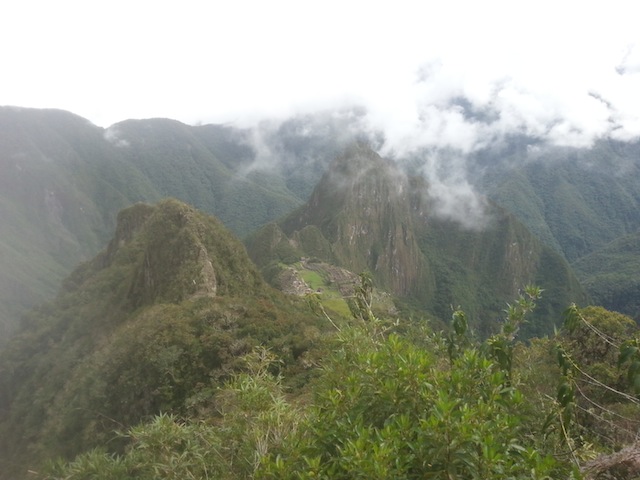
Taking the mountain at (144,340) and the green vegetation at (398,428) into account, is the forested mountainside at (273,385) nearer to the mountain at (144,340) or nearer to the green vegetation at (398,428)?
the green vegetation at (398,428)

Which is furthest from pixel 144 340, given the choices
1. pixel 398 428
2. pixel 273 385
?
pixel 398 428

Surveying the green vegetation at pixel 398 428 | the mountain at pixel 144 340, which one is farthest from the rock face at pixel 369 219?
the green vegetation at pixel 398 428

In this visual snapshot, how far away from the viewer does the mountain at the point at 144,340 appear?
23.5m

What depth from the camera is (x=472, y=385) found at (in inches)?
223

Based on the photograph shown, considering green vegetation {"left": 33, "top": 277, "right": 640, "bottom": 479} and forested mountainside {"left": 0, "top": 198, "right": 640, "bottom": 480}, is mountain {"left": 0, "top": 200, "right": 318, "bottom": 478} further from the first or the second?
green vegetation {"left": 33, "top": 277, "right": 640, "bottom": 479}

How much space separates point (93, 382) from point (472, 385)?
26.7 metres

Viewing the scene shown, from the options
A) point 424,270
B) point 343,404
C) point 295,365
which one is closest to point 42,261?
point 424,270

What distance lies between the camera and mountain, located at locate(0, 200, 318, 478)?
2353cm

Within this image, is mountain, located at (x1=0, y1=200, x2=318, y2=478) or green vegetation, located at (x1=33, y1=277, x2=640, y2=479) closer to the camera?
green vegetation, located at (x1=33, y1=277, x2=640, y2=479)

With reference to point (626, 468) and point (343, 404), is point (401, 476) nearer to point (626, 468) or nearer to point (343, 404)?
point (343, 404)

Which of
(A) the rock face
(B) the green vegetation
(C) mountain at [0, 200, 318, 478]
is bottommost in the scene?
(A) the rock face

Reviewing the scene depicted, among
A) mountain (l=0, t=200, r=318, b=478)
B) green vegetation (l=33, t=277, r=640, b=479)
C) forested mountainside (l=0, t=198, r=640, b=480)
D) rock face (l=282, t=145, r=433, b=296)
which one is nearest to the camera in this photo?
green vegetation (l=33, t=277, r=640, b=479)

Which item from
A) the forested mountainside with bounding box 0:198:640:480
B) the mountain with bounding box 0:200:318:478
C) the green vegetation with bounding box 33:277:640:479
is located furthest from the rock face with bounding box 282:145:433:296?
the green vegetation with bounding box 33:277:640:479

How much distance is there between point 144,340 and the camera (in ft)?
84.5
